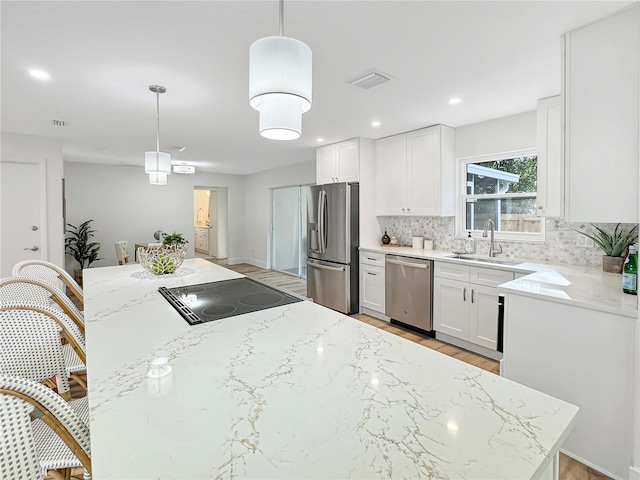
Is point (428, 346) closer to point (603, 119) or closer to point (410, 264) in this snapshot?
point (410, 264)

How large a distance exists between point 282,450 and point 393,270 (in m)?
3.42

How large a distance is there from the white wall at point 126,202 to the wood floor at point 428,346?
6.60 ft

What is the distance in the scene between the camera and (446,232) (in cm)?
411

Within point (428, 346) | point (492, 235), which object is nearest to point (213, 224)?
point (428, 346)

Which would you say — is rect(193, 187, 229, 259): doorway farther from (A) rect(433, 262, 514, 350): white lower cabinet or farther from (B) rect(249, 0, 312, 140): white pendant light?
(B) rect(249, 0, 312, 140): white pendant light

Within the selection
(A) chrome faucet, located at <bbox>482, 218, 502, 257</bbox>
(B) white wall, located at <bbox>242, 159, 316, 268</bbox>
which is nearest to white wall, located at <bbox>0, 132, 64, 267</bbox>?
(B) white wall, located at <bbox>242, 159, 316, 268</bbox>

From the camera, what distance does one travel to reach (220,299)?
183cm

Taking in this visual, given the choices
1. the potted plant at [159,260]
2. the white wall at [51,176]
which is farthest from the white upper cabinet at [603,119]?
the white wall at [51,176]

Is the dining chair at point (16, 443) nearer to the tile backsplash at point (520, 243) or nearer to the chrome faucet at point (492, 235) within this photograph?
the tile backsplash at point (520, 243)

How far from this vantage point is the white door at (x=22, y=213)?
4090 mm

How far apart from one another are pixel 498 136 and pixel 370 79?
1.93 meters

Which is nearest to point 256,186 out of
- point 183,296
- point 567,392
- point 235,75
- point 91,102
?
point 91,102

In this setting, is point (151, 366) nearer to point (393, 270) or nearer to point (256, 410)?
point (256, 410)

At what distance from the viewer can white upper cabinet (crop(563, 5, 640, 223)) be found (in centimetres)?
171
